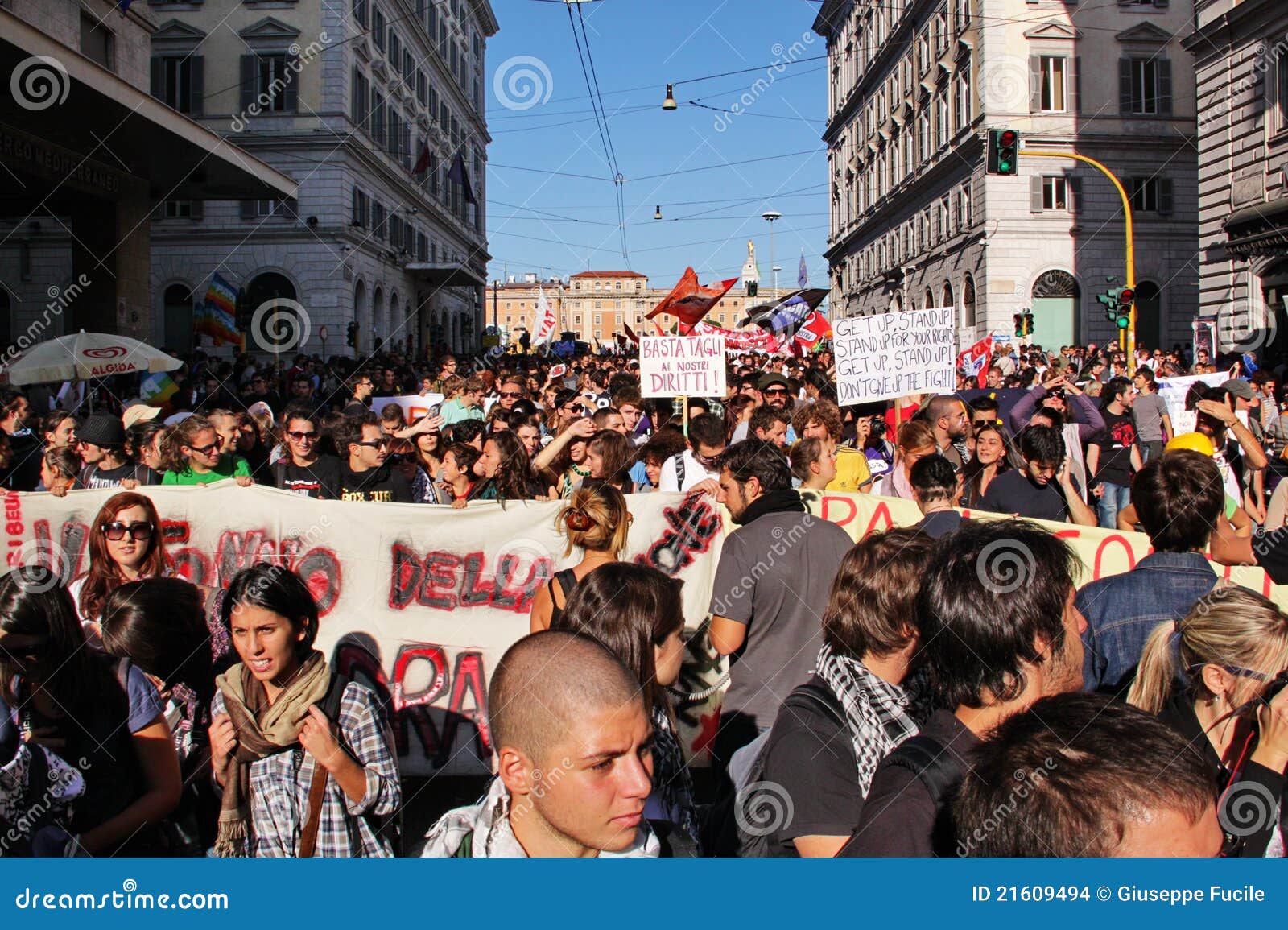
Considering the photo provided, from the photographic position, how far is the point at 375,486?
22.9 ft

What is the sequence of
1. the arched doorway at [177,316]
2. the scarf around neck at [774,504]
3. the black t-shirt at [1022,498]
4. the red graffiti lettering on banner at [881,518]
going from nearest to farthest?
the scarf around neck at [774,504]
the black t-shirt at [1022,498]
the red graffiti lettering on banner at [881,518]
the arched doorway at [177,316]

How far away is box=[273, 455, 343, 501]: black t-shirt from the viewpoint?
22.8 ft

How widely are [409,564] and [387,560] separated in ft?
0.40

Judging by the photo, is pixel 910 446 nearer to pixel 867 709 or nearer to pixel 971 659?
pixel 867 709

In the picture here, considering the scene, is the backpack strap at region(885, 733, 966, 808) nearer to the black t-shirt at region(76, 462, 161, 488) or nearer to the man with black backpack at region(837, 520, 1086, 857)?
the man with black backpack at region(837, 520, 1086, 857)

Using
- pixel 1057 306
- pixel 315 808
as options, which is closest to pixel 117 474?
pixel 315 808

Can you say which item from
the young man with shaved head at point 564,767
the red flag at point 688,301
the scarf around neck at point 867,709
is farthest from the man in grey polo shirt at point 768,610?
the red flag at point 688,301

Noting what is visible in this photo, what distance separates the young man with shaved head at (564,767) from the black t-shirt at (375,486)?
190 inches

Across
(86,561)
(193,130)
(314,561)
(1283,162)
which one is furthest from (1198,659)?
(1283,162)

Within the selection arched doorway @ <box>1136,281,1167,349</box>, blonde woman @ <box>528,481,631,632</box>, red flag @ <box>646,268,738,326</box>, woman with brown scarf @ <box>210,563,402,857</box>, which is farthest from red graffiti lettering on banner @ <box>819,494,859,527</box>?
arched doorway @ <box>1136,281,1167,349</box>

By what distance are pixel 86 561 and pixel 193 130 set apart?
15.9 m

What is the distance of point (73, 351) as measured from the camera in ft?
45.7

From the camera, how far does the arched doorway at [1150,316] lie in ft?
130

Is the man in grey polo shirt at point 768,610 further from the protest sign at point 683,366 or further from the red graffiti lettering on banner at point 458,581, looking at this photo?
the protest sign at point 683,366
